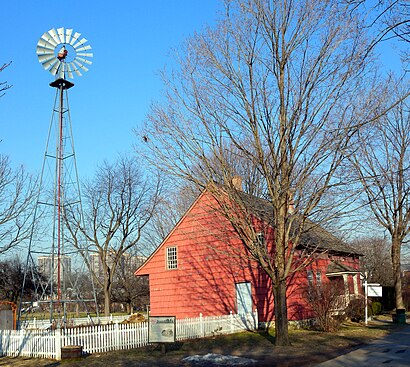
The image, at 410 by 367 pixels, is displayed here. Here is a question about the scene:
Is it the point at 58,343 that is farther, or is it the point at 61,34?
the point at 61,34

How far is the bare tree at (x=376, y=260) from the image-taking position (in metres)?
49.3

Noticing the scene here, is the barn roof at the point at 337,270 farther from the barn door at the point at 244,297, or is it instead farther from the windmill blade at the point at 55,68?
the windmill blade at the point at 55,68

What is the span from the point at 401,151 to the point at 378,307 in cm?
979

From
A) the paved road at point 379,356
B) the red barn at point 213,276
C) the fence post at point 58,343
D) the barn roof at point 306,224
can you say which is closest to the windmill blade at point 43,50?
the red barn at point 213,276

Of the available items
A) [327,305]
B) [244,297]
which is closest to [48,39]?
[244,297]

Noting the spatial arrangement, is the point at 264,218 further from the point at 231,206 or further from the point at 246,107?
the point at 246,107

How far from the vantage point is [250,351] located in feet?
50.9

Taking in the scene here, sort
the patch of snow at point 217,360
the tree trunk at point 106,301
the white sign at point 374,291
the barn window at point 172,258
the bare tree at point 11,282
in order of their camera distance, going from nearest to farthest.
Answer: the patch of snow at point 217,360 < the white sign at point 374,291 < the barn window at point 172,258 < the tree trunk at point 106,301 < the bare tree at point 11,282

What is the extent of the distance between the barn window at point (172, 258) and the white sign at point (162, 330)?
38.7 ft

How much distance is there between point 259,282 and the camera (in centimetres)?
2406

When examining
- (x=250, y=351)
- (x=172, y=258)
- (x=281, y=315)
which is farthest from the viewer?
(x=172, y=258)

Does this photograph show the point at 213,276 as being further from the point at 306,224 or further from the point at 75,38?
the point at 75,38

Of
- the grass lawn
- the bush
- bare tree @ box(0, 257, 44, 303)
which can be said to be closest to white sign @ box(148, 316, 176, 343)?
the grass lawn

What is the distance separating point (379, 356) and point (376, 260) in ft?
154
